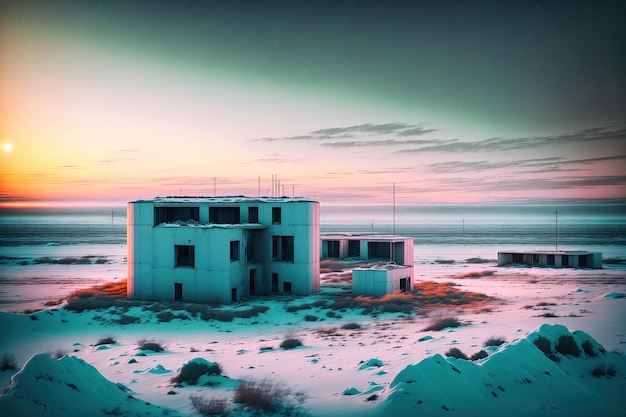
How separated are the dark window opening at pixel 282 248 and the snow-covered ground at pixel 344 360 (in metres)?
8.06

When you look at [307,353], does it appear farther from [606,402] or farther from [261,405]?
[606,402]

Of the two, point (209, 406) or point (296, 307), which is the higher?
point (209, 406)

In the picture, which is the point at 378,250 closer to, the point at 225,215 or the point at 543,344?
the point at 225,215

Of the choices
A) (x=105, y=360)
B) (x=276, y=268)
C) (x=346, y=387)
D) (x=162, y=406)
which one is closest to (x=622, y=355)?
(x=346, y=387)

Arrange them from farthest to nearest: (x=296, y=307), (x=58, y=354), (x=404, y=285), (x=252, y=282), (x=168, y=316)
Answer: (x=252, y=282), (x=404, y=285), (x=296, y=307), (x=168, y=316), (x=58, y=354)

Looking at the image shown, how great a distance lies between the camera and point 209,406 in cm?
1285

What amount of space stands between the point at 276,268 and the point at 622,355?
2606 centimetres

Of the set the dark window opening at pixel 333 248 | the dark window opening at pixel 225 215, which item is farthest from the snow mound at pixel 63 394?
the dark window opening at pixel 333 248

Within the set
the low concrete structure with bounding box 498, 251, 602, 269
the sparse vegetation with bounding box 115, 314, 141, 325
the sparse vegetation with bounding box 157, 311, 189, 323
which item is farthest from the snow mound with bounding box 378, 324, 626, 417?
the low concrete structure with bounding box 498, 251, 602, 269

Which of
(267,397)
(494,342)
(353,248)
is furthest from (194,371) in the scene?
(353,248)

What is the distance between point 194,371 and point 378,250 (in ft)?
135

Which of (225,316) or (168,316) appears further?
(168,316)

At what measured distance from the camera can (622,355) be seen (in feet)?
56.0

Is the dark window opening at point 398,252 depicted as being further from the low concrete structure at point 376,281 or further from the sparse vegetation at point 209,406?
the sparse vegetation at point 209,406
